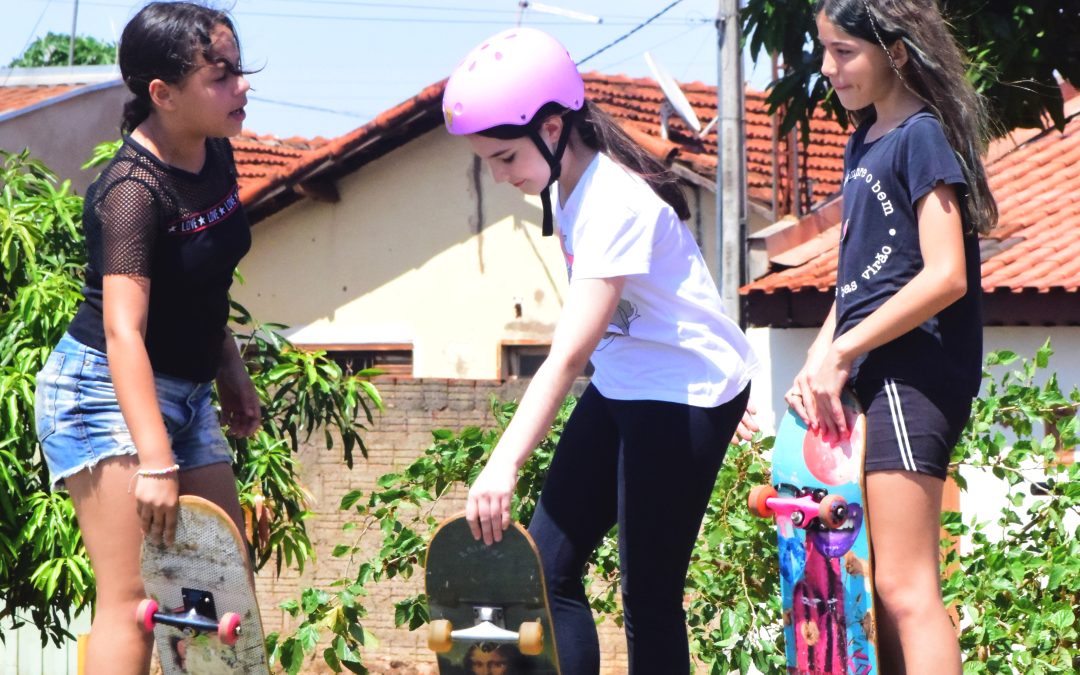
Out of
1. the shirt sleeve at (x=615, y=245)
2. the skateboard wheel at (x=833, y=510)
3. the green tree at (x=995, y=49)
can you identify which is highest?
the green tree at (x=995, y=49)

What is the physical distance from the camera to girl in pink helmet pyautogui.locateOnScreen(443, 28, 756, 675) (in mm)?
2854

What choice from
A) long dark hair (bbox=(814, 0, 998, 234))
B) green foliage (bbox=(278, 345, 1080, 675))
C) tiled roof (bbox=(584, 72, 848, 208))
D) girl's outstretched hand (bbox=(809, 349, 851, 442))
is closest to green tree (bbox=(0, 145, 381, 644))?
green foliage (bbox=(278, 345, 1080, 675))

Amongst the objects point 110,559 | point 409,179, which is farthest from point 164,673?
point 409,179

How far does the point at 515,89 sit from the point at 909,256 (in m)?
0.90

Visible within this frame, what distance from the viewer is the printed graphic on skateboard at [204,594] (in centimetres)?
290

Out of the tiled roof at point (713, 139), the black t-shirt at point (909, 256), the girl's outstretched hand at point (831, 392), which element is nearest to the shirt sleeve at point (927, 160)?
the black t-shirt at point (909, 256)

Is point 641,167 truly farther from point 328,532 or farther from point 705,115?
point 705,115

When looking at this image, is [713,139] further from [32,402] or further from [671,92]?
[32,402]

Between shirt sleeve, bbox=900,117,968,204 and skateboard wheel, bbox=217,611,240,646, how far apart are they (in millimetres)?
1679

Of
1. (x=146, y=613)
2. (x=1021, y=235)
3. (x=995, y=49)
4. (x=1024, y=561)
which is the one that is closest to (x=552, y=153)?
(x=146, y=613)

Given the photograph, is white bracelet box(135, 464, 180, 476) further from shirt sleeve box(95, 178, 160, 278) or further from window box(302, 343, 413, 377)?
window box(302, 343, 413, 377)

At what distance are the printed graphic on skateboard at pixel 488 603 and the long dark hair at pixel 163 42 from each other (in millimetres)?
1192

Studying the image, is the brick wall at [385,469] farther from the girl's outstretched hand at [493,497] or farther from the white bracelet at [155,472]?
the girl's outstretched hand at [493,497]

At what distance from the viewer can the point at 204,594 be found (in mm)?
2945
